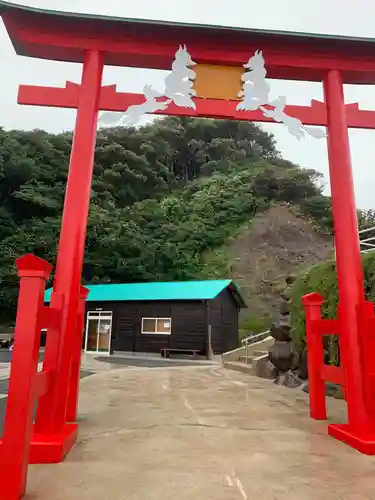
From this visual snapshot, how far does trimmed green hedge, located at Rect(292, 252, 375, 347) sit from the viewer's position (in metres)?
6.34

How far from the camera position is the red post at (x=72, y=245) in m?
3.27

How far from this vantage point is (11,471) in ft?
7.45

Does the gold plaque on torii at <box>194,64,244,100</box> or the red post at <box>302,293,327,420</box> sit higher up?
the gold plaque on torii at <box>194,64,244,100</box>

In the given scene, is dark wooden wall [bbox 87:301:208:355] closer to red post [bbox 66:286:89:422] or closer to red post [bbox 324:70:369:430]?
red post [bbox 66:286:89:422]

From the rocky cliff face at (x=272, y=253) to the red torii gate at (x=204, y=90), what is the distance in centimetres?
2444

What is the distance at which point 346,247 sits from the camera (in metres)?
4.01

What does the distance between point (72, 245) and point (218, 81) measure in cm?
254

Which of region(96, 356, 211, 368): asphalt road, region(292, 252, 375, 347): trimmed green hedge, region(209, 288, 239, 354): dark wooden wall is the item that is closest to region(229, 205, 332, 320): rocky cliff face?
region(209, 288, 239, 354): dark wooden wall

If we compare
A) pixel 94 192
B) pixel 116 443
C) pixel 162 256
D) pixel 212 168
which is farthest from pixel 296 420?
pixel 212 168

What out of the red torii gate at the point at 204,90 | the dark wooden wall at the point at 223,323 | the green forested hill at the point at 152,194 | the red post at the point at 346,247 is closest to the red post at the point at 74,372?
the red torii gate at the point at 204,90

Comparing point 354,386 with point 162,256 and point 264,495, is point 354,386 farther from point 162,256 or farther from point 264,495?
point 162,256

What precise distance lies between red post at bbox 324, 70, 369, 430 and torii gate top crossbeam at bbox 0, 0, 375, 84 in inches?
11.0

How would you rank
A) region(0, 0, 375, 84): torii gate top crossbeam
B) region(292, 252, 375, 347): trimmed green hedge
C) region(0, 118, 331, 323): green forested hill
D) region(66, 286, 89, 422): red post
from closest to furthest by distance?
region(0, 0, 375, 84): torii gate top crossbeam → region(66, 286, 89, 422): red post → region(292, 252, 375, 347): trimmed green hedge → region(0, 118, 331, 323): green forested hill

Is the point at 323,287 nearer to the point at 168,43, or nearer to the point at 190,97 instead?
the point at 190,97
